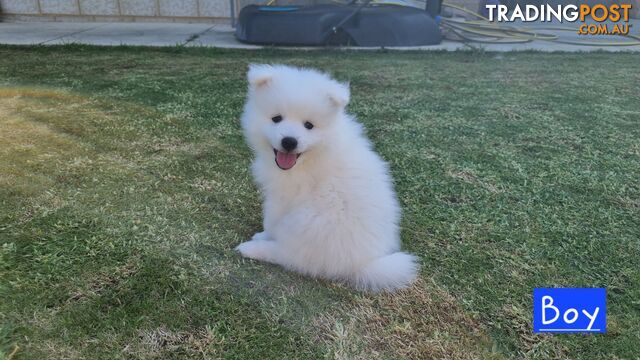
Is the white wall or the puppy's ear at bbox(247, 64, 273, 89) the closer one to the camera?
the puppy's ear at bbox(247, 64, 273, 89)

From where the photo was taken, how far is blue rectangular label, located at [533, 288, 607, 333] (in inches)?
65.4

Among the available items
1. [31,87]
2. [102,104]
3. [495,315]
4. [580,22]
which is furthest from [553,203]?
[580,22]

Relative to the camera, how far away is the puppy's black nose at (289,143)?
1.74m

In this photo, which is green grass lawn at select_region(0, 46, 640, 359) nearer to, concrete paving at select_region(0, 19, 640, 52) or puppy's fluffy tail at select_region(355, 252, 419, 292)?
puppy's fluffy tail at select_region(355, 252, 419, 292)

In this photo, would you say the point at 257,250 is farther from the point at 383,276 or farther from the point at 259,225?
the point at 383,276

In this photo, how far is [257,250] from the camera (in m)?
1.95

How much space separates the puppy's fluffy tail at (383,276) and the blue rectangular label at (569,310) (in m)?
0.48

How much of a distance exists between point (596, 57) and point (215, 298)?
698cm

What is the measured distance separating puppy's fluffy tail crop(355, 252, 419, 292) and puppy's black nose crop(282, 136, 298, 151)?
0.54 meters

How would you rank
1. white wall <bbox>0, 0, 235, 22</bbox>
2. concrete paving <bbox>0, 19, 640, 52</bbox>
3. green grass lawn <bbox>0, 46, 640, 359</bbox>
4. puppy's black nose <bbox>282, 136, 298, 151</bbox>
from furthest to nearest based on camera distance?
1. white wall <bbox>0, 0, 235, 22</bbox>
2. concrete paving <bbox>0, 19, 640, 52</bbox>
3. puppy's black nose <bbox>282, 136, 298, 151</bbox>
4. green grass lawn <bbox>0, 46, 640, 359</bbox>

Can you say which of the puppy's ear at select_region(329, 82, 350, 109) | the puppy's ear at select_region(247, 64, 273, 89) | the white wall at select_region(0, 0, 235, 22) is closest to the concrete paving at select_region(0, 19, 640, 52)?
the white wall at select_region(0, 0, 235, 22)

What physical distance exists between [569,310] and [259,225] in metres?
1.34

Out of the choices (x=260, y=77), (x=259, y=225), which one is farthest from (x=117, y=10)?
(x=260, y=77)

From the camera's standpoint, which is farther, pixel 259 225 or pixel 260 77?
pixel 259 225
